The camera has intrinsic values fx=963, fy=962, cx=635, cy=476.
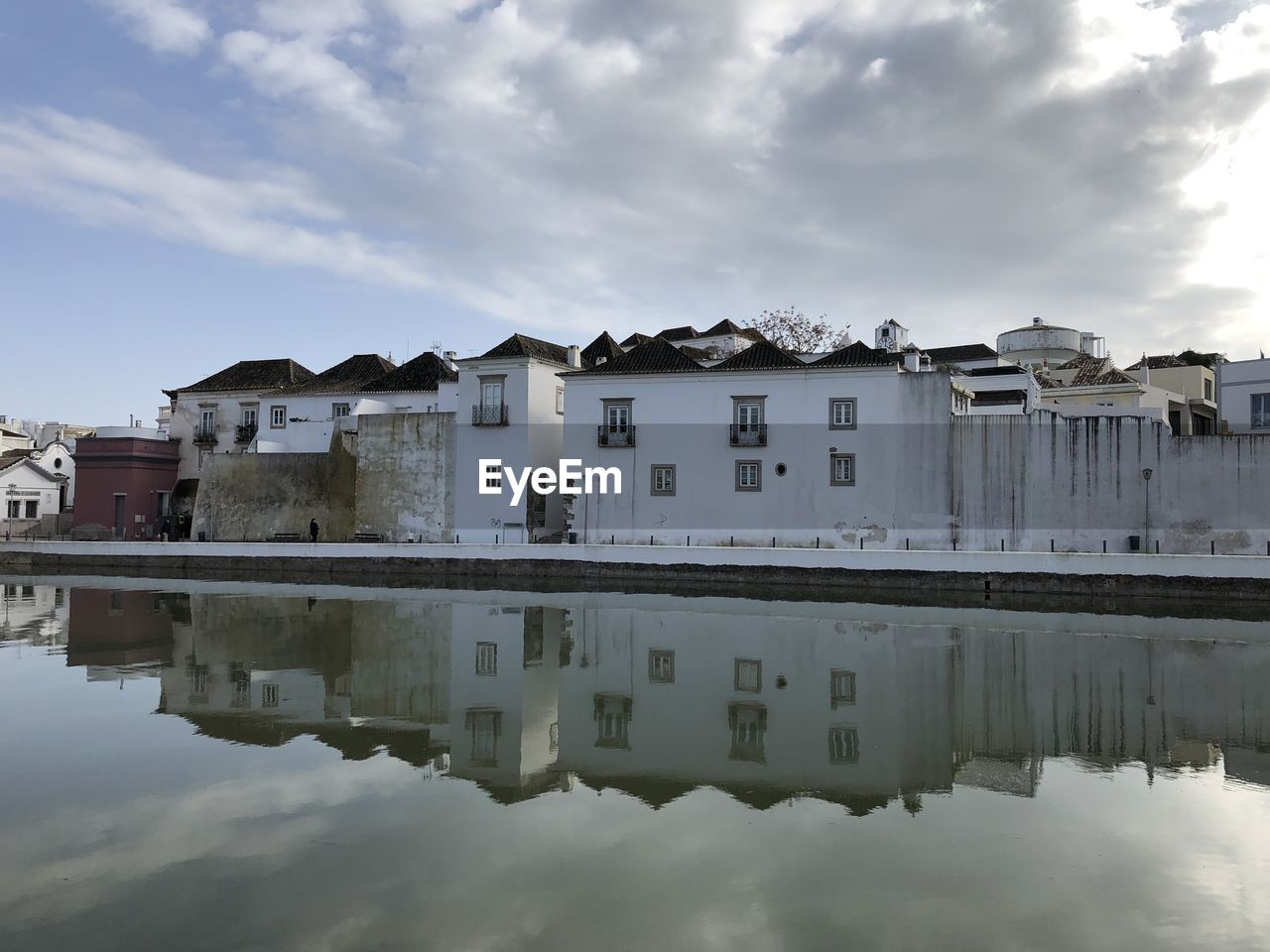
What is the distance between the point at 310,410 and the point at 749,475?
16556mm

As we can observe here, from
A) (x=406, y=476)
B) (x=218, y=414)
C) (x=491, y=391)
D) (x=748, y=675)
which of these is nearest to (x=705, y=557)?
(x=491, y=391)

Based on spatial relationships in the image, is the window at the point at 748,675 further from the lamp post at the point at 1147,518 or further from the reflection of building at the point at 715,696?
the lamp post at the point at 1147,518

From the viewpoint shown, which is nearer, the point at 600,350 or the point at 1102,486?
the point at 1102,486

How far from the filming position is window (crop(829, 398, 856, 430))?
25891 millimetres

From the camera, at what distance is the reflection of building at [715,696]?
7414mm

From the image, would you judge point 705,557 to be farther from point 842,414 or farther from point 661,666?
point 661,666

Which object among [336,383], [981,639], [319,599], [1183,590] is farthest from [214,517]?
[1183,590]

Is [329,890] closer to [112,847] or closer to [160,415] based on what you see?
[112,847]

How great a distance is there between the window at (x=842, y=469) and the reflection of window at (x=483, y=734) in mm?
18117


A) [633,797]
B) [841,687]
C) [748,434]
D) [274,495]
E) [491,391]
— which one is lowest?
[633,797]

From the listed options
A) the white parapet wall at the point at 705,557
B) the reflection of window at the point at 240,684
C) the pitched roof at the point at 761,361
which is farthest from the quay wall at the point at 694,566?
the reflection of window at the point at 240,684

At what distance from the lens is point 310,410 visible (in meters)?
34.0

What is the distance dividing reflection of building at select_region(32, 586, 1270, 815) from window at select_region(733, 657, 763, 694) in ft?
0.21

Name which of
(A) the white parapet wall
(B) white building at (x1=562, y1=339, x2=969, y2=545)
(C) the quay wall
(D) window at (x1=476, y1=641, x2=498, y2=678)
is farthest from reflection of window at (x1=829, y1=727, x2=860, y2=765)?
(B) white building at (x1=562, y1=339, x2=969, y2=545)
